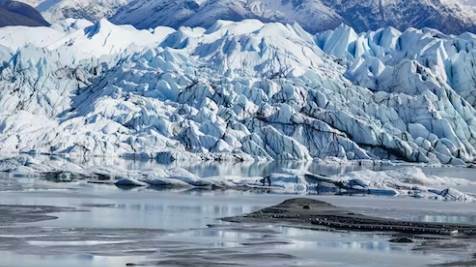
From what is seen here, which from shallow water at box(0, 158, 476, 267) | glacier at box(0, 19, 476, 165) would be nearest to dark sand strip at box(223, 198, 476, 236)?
shallow water at box(0, 158, 476, 267)

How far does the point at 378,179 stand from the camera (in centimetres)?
4712

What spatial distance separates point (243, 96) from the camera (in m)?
91.2

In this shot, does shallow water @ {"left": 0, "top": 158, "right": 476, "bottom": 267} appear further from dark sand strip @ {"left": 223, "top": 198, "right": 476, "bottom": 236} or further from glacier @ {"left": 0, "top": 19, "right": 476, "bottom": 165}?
glacier @ {"left": 0, "top": 19, "right": 476, "bottom": 165}

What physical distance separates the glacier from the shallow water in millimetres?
42939

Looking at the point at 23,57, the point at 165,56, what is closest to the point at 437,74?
the point at 165,56

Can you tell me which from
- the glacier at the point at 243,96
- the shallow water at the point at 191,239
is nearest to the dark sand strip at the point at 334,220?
the shallow water at the point at 191,239

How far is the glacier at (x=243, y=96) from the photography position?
8194 cm

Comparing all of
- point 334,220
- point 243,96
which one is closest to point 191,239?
point 334,220

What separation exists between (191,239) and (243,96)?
67.3m

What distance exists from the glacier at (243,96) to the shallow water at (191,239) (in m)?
42.9

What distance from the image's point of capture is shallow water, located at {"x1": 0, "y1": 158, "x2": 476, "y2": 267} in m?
20.6

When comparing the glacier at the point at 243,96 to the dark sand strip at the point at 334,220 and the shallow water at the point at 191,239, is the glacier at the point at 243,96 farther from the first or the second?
the dark sand strip at the point at 334,220

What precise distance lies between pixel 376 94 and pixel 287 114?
12.6 meters

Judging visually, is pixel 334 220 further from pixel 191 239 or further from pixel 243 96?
pixel 243 96
